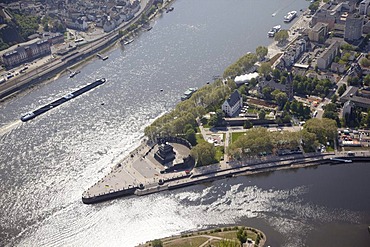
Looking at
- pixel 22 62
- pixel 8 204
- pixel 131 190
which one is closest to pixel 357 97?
A: pixel 131 190

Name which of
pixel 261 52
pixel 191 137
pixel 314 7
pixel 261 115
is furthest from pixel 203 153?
pixel 314 7

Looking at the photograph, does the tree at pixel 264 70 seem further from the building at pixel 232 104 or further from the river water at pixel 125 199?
the building at pixel 232 104

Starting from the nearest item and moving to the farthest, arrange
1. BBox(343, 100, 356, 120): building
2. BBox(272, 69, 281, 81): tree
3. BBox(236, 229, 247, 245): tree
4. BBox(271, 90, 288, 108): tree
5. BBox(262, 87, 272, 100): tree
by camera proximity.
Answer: BBox(236, 229, 247, 245): tree, BBox(343, 100, 356, 120): building, BBox(271, 90, 288, 108): tree, BBox(262, 87, 272, 100): tree, BBox(272, 69, 281, 81): tree

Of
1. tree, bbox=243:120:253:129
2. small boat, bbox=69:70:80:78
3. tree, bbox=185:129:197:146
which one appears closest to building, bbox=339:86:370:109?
tree, bbox=243:120:253:129

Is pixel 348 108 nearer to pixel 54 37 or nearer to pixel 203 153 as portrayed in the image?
pixel 203 153

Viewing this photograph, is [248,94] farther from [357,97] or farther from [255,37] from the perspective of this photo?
[255,37]

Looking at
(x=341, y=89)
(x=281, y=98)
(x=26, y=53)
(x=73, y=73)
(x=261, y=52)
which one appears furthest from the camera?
(x=26, y=53)

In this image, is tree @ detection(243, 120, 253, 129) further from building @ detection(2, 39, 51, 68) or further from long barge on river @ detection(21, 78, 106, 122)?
building @ detection(2, 39, 51, 68)
